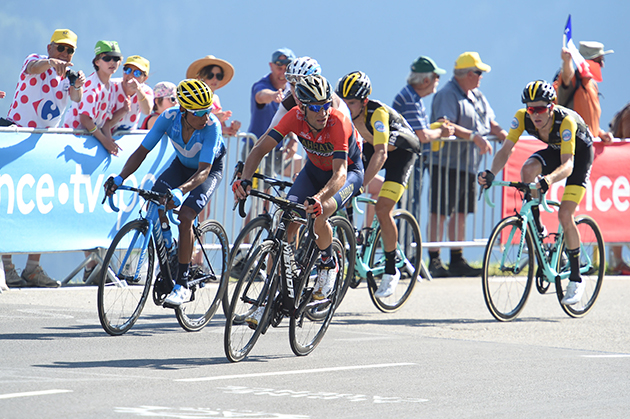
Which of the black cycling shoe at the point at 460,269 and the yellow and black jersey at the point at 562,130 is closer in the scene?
the yellow and black jersey at the point at 562,130

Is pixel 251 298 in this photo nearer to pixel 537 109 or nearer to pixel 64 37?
pixel 537 109

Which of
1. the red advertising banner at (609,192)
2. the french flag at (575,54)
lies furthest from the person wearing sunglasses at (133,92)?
the red advertising banner at (609,192)

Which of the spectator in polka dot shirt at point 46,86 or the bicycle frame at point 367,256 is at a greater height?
the spectator in polka dot shirt at point 46,86

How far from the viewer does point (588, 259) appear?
9.98 meters

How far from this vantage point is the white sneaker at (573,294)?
9609 millimetres

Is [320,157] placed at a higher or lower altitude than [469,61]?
lower

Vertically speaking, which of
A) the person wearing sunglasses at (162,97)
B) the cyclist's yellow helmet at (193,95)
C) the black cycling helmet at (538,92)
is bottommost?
the cyclist's yellow helmet at (193,95)

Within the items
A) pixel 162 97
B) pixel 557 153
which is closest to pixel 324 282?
pixel 557 153

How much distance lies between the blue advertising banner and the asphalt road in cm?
80

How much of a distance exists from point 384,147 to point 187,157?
6.05 feet

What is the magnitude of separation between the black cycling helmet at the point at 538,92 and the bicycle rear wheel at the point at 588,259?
148 centimetres

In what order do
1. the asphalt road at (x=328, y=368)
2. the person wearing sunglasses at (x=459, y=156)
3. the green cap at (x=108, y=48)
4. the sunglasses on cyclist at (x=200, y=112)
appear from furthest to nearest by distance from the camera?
the person wearing sunglasses at (x=459, y=156) < the green cap at (x=108, y=48) < the sunglasses on cyclist at (x=200, y=112) < the asphalt road at (x=328, y=368)

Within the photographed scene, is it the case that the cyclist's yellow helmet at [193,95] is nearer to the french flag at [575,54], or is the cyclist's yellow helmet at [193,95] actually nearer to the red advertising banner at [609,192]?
the french flag at [575,54]

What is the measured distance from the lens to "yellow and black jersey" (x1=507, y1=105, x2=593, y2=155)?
30.5 feet
